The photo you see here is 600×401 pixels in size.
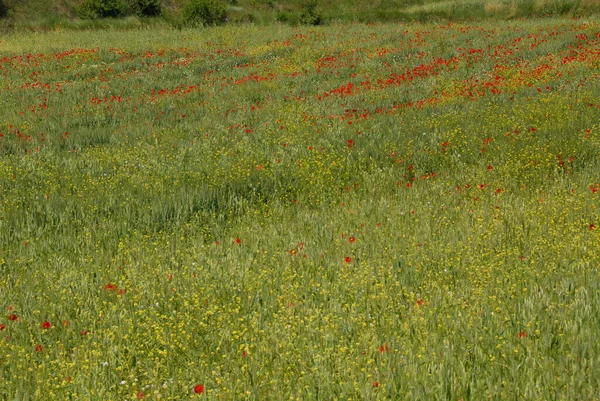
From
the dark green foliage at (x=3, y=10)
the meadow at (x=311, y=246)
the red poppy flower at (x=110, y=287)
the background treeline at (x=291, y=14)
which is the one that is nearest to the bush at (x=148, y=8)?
the background treeline at (x=291, y=14)

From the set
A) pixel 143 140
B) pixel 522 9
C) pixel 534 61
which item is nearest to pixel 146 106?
pixel 143 140

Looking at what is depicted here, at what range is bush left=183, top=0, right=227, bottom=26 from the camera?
31802 millimetres

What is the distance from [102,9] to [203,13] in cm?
762

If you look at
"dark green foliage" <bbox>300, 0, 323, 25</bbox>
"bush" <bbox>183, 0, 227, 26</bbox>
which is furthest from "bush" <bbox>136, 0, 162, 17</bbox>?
"dark green foliage" <bbox>300, 0, 323, 25</bbox>

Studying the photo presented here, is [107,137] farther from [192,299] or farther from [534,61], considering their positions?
[534,61]

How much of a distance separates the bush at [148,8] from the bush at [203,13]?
5.74 metres

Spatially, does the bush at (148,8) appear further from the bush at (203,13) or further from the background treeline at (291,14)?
the bush at (203,13)

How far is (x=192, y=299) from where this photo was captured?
13.1 ft

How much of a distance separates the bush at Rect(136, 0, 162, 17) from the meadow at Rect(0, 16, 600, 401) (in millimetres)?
26138

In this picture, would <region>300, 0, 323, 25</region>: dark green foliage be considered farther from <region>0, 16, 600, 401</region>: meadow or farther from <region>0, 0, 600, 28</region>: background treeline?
<region>0, 16, 600, 401</region>: meadow

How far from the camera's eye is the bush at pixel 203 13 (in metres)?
31.8

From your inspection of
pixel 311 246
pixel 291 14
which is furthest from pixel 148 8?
pixel 311 246

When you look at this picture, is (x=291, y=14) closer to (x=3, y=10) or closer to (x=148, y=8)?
(x=148, y=8)

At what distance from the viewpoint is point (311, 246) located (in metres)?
4.89
